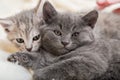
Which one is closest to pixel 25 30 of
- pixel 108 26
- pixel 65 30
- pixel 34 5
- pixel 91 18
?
pixel 65 30

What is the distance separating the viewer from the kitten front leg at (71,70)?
5.07 ft

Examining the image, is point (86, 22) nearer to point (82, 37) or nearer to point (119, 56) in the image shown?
point (82, 37)

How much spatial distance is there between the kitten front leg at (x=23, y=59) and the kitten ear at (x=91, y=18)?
41 centimetres

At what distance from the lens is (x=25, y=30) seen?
1.86 meters

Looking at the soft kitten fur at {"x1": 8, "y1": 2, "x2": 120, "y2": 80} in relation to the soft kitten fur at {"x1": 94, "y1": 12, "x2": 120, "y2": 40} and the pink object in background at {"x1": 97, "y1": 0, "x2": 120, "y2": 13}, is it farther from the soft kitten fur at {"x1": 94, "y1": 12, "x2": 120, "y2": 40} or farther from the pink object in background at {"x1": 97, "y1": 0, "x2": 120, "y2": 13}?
the pink object in background at {"x1": 97, "y1": 0, "x2": 120, "y2": 13}

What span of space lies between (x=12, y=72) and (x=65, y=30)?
402mm

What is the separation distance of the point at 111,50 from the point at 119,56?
6 centimetres

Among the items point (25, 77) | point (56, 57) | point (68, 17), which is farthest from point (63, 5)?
point (25, 77)

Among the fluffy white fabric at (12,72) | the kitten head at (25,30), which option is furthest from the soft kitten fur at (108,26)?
the fluffy white fabric at (12,72)

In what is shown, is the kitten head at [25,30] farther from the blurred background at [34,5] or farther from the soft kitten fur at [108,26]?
the blurred background at [34,5]

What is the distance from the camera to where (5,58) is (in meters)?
1.79

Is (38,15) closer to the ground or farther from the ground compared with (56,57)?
farther from the ground

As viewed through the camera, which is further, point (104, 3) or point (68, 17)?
point (104, 3)

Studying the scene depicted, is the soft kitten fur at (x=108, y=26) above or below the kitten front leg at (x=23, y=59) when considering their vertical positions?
above
